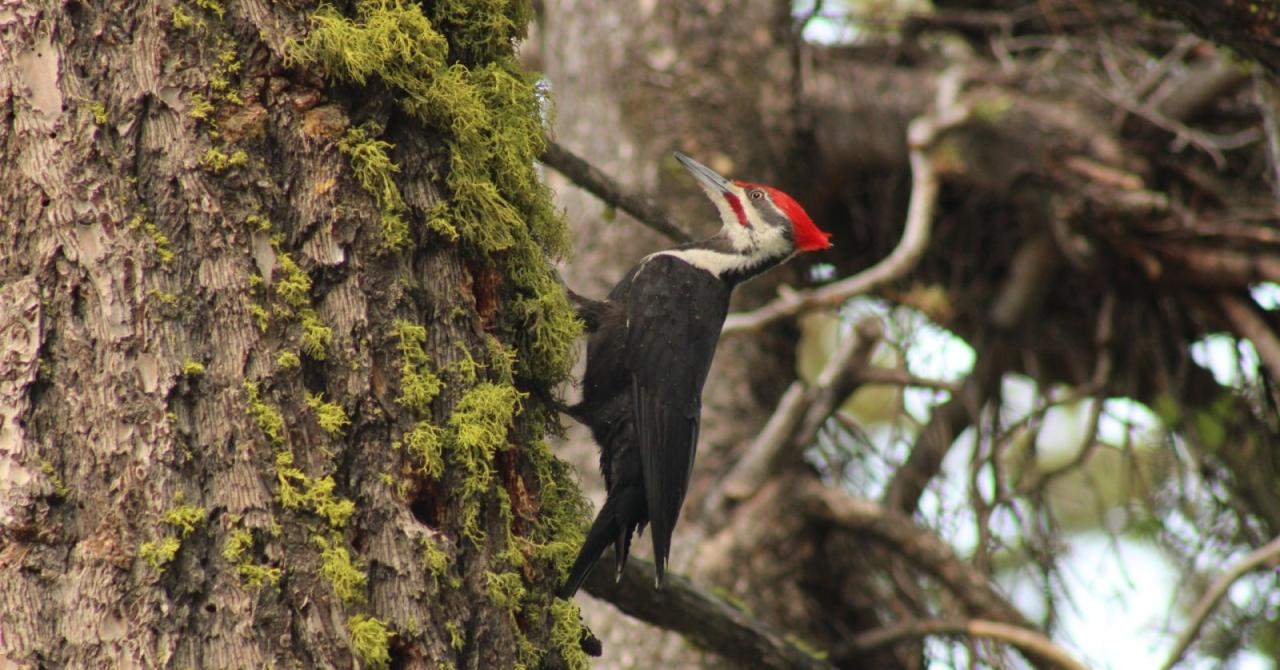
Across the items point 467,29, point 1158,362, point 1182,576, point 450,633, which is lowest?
point 1182,576

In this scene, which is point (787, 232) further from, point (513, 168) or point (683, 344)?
point (513, 168)

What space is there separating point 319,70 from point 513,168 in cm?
46

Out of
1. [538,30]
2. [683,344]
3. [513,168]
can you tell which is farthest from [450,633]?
[538,30]

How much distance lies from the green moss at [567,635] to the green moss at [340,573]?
438 mm

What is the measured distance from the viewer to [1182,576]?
16.3ft

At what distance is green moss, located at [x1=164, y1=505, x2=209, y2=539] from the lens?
1789 millimetres

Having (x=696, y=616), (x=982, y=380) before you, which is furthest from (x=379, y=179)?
(x=982, y=380)

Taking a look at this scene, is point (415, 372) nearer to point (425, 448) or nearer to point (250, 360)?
point (425, 448)

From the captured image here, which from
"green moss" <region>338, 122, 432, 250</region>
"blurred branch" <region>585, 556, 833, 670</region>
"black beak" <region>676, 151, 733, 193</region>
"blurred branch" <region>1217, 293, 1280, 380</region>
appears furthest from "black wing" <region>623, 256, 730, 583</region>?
"blurred branch" <region>1217, 293, 1280, 380</region>

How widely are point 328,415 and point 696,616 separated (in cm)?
159

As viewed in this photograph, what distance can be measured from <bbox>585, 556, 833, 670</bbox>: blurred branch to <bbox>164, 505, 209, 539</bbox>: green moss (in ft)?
4.11

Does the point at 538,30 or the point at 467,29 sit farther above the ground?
the point at 467,29

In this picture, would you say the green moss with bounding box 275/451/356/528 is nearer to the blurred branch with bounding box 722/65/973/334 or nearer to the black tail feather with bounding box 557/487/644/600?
the black tail feather with bounding box 557/487/644/600

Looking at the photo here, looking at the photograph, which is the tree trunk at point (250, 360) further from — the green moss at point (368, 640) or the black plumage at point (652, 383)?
the black plumage at point (652, 383)
